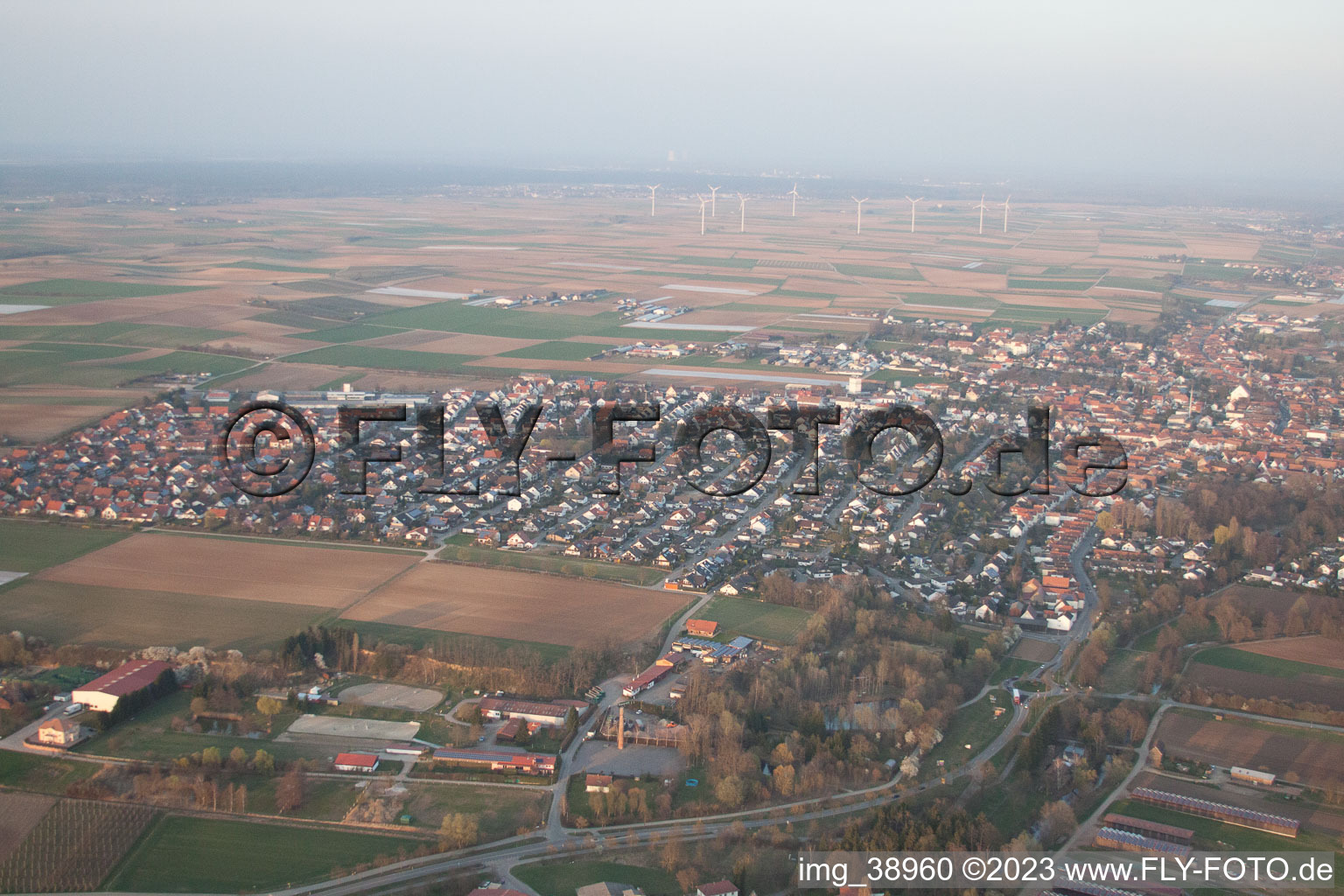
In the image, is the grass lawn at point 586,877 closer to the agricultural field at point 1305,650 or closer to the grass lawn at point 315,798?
the grass lawn at point 315,798

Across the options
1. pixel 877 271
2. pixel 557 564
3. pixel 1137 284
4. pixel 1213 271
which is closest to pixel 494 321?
pixel 877 271

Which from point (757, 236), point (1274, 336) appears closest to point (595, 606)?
point (1274, 336)

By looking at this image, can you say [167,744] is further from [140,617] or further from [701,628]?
[701,628]

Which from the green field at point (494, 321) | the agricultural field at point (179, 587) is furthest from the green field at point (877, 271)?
the agricultural field at point (179, 587)

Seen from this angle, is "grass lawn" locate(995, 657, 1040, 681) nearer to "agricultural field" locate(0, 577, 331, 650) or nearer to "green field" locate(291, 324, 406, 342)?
"agricultural field" locate(0, 577, 331, 650)

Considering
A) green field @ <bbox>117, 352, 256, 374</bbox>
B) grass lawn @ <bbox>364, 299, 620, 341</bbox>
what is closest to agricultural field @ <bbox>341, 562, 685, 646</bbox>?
green field @ <bbox>117, 352, 256, 374</bbox>

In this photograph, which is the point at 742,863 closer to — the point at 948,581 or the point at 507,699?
the point at 507,699
